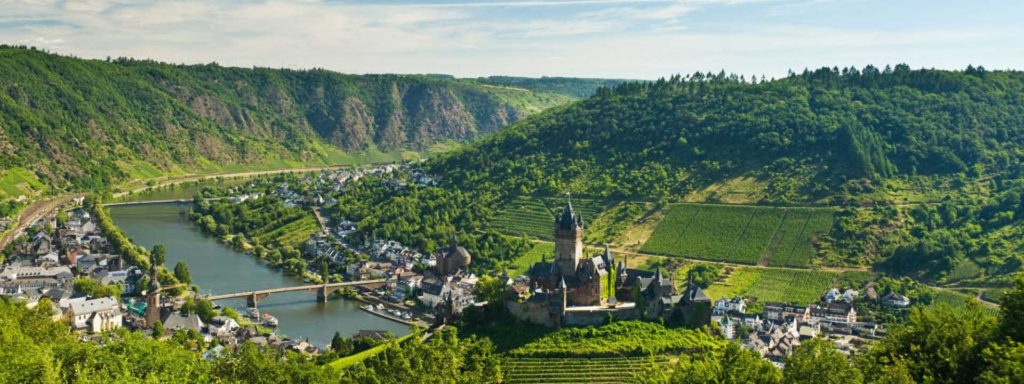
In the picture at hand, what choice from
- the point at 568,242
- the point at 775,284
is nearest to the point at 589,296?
the point at 568,242

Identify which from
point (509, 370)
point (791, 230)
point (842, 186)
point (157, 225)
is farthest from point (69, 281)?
point (842, 186)

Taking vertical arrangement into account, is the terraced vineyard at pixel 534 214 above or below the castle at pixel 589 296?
below

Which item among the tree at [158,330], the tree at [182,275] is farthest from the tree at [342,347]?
the tree at [182,275]

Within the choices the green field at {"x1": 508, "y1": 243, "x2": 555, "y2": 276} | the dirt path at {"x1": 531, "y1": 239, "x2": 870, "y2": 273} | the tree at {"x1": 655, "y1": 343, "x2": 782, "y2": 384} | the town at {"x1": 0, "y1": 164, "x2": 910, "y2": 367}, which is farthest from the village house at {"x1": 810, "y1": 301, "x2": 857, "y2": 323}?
the tree at {"x1": 655, "y1": 343, "x2": 782, "y2": 384}

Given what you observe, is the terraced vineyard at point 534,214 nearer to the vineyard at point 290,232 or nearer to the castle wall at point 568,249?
the vineyard at point 290,232

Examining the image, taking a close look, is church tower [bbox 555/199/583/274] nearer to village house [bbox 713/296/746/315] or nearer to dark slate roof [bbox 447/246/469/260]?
village house [bbox 713/296/746/315]

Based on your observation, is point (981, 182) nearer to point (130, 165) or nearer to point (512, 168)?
point (512, 168)
